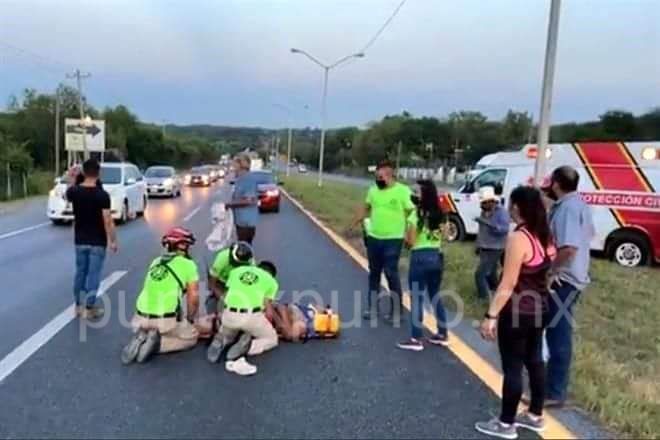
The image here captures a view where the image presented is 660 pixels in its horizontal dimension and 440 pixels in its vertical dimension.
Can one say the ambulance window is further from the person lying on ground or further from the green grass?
the person lying on ground

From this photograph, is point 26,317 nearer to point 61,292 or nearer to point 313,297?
point 61,292

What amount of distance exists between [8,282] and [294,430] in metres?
6.39

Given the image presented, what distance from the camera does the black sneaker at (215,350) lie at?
5.23 m

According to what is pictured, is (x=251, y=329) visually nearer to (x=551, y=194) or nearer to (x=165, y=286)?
(x=165, y=286)

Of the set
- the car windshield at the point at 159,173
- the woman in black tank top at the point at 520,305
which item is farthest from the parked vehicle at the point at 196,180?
the woman in black tank top at the point at 520,305

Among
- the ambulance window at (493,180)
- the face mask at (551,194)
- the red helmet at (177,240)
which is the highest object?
the face mask at (551,194)

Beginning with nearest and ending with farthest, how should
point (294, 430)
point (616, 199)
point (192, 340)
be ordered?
point (294, 430) → point (192, 340) → point (616, 199)

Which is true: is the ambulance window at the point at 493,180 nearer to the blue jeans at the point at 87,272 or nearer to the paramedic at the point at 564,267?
the blue jeans at the point at 87,272

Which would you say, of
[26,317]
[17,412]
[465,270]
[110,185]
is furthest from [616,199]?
[110,185]

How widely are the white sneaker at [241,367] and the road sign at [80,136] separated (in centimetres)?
4851

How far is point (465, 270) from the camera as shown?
9.81 metres

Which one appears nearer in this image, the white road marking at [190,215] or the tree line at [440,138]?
the white road marking at [190,215]

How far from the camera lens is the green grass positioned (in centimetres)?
431

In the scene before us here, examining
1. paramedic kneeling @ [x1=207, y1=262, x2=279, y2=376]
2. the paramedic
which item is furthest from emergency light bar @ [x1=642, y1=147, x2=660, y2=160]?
paramedic kneeling @ [x1=207, y1=262, x2=279, y2=376]
